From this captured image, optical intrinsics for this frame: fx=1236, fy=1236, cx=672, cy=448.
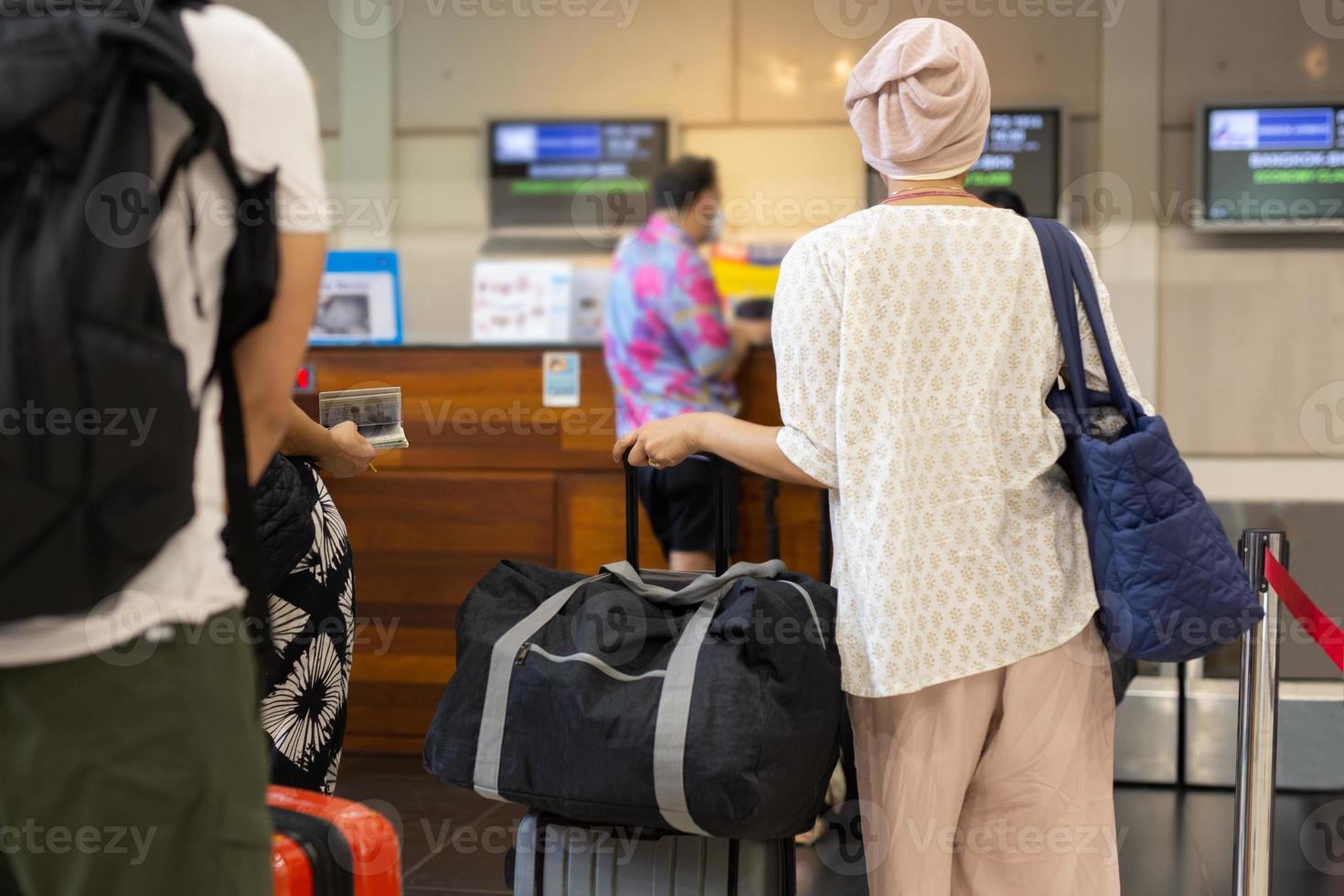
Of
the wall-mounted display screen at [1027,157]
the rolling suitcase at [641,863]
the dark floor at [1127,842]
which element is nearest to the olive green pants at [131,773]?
the rolling suitcase at [641,863]

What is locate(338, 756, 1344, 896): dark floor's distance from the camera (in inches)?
105

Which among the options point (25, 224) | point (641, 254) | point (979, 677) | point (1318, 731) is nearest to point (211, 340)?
point (25, 224)

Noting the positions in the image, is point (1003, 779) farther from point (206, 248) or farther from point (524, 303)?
point (524, 303)

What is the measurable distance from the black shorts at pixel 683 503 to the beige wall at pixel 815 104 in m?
2.84

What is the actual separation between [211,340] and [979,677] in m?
0.96

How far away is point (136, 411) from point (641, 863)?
919mm

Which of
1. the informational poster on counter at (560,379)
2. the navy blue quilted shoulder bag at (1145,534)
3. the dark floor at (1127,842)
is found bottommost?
the dark floor at (1127,842)

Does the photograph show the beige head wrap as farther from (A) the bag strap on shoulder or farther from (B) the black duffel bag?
(B) the black duffel bag

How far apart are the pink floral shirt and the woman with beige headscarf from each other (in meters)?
1.95

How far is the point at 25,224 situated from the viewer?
793 millimetres

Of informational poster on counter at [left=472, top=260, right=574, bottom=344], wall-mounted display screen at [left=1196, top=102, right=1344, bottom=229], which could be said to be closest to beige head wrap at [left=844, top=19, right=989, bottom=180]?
informational poster on counter at [left=472, top=260, right=574, bottom=344]

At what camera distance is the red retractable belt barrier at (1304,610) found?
2.00 meters

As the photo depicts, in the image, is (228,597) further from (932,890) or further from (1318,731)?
(1318,731)

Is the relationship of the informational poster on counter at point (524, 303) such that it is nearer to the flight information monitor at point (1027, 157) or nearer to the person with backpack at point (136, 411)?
the flight information monitor at point (1027, 157)
